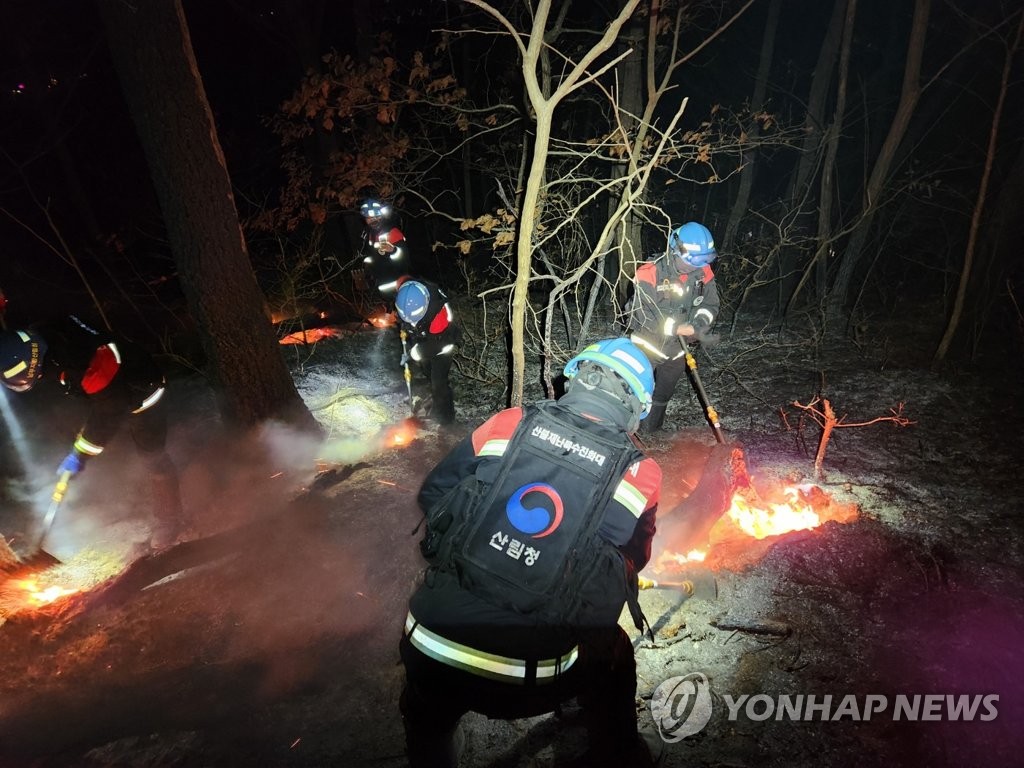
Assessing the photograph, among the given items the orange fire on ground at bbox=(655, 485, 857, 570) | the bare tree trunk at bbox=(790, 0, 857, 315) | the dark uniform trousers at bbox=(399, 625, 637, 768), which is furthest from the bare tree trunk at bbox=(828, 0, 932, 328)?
the dark uniform trousers at bbox=(399, 625, 637, 768)

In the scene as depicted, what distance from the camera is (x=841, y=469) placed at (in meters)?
5.05

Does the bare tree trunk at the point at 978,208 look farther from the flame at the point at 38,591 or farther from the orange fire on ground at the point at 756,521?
the flame at the point at 38,591

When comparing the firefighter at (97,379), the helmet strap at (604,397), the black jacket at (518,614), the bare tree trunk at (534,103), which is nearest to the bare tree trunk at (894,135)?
the bare tree trunk at (534,103)

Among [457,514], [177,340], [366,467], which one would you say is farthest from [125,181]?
[457,514]

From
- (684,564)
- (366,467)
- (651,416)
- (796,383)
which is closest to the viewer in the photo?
(684,564)

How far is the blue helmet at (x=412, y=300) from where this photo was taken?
5625 millimetres

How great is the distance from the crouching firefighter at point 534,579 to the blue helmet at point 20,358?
398 centimetres

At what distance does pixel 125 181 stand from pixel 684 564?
25.3 meters

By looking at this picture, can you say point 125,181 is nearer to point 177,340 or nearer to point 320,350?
point 177,340

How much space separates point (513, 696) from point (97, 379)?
4.22 meters

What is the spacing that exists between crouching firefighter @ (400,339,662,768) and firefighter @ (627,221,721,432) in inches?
135

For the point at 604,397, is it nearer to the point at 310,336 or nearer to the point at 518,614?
the point at 518,614

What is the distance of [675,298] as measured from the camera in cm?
570

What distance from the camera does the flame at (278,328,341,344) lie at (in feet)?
29.0
